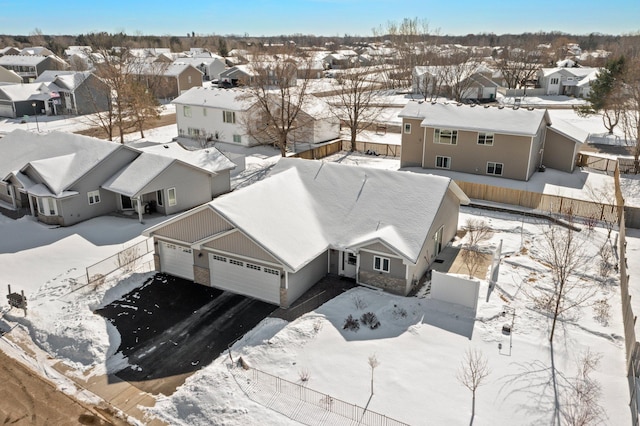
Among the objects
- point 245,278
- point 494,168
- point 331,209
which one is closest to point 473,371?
point 245,278

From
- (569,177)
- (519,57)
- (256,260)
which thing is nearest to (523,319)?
(256,260)

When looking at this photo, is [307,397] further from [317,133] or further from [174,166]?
[317,133]

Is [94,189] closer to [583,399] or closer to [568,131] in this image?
[583,399]

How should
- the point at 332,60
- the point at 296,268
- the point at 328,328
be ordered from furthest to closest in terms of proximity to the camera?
the point at 332,60
the point at 296,268
the point at 328,328

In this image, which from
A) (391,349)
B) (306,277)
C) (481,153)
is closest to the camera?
(391,349)

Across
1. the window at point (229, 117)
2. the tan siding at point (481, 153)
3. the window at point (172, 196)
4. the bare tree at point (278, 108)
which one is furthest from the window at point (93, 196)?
the tan siding at point (481, 153)

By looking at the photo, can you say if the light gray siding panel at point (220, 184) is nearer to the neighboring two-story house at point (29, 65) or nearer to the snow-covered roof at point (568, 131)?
the snow-covered roof at point (568, 131)

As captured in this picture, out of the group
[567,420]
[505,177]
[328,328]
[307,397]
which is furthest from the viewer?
[505,177]
